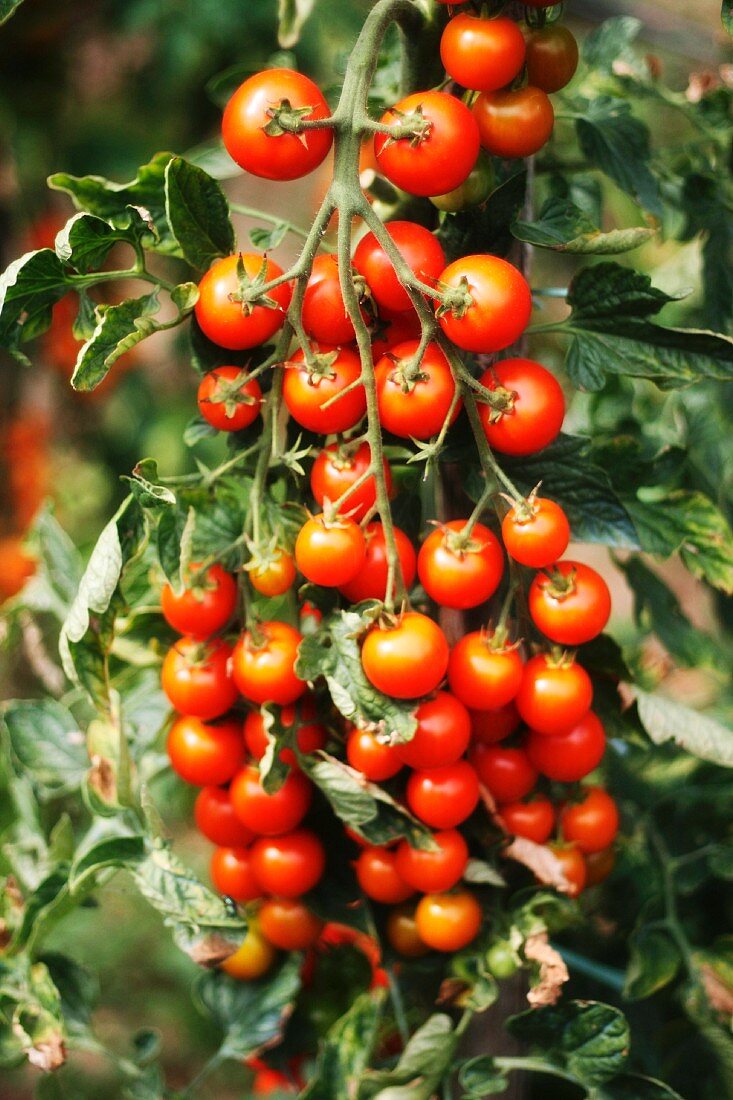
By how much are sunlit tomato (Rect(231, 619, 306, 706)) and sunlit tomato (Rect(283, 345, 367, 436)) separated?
12 cm

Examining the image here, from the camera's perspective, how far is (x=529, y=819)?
606mm

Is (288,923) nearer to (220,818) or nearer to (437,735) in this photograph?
(220,818)

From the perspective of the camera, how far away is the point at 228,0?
152cm

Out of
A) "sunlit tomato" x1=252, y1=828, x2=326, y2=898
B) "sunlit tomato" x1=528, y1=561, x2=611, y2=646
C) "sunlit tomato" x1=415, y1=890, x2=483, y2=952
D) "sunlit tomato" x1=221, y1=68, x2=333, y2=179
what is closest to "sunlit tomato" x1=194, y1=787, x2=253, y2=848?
"sunlit tomato" x1=252, y1=828, x2=326, y2=898

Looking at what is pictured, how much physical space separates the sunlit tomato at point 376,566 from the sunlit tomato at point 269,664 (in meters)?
0.04

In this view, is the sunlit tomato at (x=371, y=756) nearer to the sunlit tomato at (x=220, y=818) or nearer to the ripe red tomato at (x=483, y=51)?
the sunlit tomato at (x=220, y=818)

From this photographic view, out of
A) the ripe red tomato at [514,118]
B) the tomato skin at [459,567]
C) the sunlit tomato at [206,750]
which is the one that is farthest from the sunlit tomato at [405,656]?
the ripe red tomato at [514,118]

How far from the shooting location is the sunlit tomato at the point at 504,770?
0.59 m

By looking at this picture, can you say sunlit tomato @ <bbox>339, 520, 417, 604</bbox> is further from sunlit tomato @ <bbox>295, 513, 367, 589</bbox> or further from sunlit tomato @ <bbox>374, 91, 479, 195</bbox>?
sunlit tomato @ <bbox>374, 91, 479, 195</bbox>

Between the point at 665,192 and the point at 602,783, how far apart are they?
0.50 meters

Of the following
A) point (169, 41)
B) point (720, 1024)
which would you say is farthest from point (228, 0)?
point (720, 1024)

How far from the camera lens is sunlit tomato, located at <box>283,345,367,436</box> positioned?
1.62 feet

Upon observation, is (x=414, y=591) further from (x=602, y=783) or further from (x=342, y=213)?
(x=602, y=783)

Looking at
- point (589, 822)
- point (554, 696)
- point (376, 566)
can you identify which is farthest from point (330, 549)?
point (589, 822)
